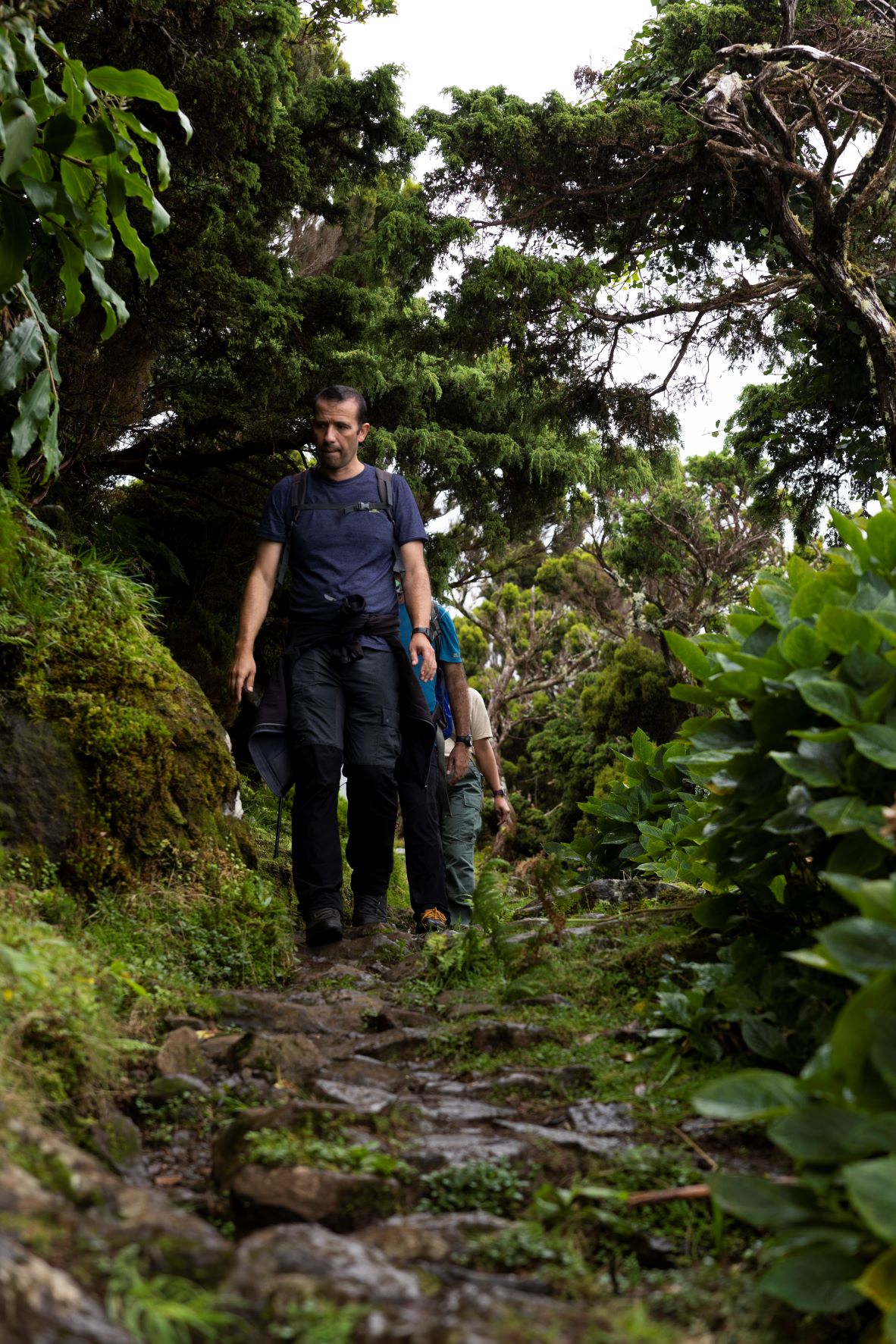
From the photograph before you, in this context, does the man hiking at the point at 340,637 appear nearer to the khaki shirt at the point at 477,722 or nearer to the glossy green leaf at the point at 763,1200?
the khaki shirt at the point at 477,722

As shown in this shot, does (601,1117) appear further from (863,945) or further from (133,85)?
(133,85)

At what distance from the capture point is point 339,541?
5.81 meters

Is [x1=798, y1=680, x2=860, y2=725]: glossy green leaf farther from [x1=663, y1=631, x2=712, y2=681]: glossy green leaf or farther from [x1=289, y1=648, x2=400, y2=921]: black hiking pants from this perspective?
[x1=289, y1=648, x2=400, y2=921]: black hiking pants

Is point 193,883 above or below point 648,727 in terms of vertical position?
below

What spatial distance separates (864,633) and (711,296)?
10.2 meters

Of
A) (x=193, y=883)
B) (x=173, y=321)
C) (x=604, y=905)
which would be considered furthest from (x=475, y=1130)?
(x=173, y=321)

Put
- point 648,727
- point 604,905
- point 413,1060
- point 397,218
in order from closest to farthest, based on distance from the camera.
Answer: point 413,1060 → point 604,905 → point 397,218 → point 648,727

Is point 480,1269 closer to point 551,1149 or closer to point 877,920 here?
point 551,1149

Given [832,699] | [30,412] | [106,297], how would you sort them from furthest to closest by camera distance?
[106,297] < [30,412] < [832,699]

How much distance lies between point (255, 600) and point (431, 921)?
193 centimetres

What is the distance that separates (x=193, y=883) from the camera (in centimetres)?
491

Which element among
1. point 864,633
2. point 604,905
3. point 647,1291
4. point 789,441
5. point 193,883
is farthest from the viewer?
point 789,441

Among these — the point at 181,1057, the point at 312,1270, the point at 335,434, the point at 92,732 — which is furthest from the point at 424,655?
the point at 312,1270

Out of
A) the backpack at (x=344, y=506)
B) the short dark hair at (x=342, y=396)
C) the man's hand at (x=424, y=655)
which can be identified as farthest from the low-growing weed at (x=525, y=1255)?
the short dark hair at (x=342, y=396)
